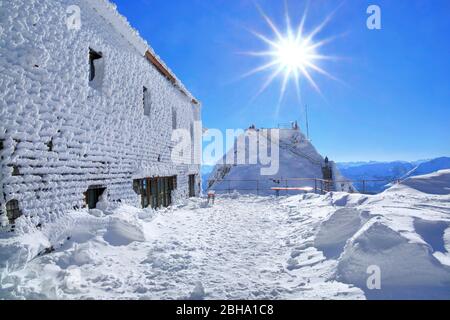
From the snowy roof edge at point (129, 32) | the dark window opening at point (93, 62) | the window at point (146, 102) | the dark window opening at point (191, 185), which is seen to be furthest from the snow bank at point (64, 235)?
the dark window opening at point (191, 185)

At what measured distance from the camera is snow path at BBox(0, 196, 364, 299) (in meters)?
3.63

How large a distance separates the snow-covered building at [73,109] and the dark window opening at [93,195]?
0.03 meters

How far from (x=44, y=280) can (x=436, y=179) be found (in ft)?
39.7

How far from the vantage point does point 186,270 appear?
455cm

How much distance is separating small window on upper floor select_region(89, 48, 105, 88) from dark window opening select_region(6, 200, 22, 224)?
13.5 ft

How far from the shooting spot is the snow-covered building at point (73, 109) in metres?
4.79

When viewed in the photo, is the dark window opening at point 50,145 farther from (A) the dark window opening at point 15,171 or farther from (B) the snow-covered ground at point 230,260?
(B) the snow-covered ground at point 230,260

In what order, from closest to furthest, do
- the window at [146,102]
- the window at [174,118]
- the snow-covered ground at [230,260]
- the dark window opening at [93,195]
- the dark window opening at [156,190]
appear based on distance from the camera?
the snow-covered ground at [230,260]
the dark window opening at [93,195]
the dark window opening at [156,190]
the window at [146,102]
the window at [174,118]

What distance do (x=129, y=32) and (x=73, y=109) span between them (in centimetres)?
431

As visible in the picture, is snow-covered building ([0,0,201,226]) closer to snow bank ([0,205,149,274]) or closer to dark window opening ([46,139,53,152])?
dark window opening ([46,139,53,152])

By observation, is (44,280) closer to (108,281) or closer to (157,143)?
(108,281)

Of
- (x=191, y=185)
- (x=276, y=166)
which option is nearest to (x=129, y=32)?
(x=191, y=185)

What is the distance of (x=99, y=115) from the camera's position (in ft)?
24.2

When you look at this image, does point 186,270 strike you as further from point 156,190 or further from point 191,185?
point 191,185
